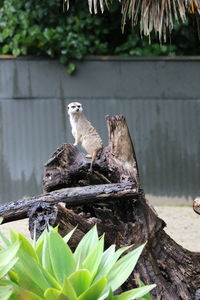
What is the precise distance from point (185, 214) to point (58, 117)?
2480mm

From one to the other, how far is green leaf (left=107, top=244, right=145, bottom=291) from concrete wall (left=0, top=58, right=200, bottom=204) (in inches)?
295

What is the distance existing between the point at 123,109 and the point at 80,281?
7884mm

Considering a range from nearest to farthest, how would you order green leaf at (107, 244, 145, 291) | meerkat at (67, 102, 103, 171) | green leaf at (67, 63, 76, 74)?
1. green leaf at (107, 244, 145, 291)
2. meerkat at (67, 102, 103, 171)
3. green leaf at (67, 63, 76, 74)

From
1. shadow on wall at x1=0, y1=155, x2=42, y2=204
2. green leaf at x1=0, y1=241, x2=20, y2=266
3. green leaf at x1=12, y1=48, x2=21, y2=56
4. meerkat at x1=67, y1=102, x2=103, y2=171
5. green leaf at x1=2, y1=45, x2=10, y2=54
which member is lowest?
shadow on wall at x1=0, y1=155, x2=42, y2=204

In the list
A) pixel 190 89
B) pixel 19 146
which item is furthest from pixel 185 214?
pixel 19 146

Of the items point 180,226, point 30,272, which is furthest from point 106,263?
point 180,226

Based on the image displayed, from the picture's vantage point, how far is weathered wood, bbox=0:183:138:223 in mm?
4613

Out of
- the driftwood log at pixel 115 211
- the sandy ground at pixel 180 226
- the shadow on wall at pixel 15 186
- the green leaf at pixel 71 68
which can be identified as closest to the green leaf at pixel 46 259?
the driftwood log at pixel 115 211

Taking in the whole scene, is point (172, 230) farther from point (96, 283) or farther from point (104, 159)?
point (96, 283)

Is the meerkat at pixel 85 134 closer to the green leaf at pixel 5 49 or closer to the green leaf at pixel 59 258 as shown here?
the green leaf at pixel 59 258

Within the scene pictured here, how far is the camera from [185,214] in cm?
1016

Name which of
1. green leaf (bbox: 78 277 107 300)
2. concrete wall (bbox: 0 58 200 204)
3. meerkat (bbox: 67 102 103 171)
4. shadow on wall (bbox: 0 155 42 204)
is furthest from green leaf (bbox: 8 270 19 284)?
concrete wall (bbox: 0 58 200 204)

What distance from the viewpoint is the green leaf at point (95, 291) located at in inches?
119

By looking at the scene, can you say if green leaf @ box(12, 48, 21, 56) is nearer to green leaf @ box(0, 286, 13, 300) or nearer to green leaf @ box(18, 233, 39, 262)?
green leaf @ box(18, 233, 39, 262)
